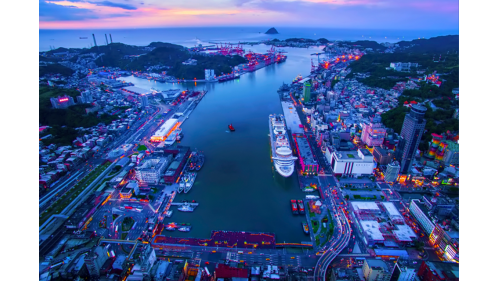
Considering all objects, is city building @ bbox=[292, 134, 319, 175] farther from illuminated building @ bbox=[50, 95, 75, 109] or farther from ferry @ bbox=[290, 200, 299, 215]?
illuminated building @ bbox=[50, 95, 75, 109]

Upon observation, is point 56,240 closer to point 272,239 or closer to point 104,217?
point 104,217

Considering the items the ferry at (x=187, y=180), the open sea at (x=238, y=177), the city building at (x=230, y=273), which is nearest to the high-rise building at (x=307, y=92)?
the open sea at (x=238, y=177)

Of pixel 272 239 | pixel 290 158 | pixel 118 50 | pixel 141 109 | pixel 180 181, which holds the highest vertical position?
pixel 118 50

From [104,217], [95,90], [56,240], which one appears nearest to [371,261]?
[104,217]

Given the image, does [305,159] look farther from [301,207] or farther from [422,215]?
[422,215]

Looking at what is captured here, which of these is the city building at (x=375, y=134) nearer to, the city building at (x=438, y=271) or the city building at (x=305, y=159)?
the city building at (x=305, y=159)

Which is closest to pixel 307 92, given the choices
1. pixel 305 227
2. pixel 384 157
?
pixel 384 157
